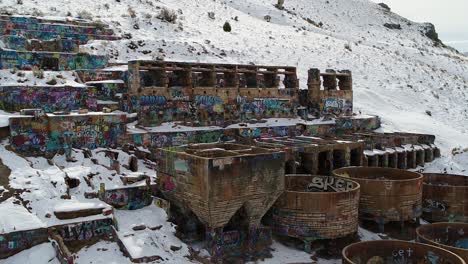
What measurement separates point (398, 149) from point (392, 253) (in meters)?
15.4

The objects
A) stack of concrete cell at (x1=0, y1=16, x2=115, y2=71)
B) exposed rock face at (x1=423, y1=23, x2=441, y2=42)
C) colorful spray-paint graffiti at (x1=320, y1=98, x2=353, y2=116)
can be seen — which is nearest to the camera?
stack of concrete cell at (x1=0, y1=16, x2=115, y2=71)

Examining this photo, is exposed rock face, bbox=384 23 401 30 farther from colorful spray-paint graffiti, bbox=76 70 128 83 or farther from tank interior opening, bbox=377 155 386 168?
colorful spray-paint graffiti, bbox=76 70 128 83

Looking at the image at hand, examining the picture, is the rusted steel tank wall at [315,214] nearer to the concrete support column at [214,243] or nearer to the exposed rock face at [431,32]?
the concrete support column at [214,243]

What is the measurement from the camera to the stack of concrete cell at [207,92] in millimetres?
27047

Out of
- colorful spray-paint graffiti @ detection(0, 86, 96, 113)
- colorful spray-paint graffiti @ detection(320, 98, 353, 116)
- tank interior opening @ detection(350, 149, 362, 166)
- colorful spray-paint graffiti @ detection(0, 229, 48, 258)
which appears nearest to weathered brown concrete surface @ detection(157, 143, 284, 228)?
colorful spray-paint graffiti @ detection(0, 229, 48, 258)

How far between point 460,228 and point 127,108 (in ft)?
60.2

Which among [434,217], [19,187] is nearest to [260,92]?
[434,217]

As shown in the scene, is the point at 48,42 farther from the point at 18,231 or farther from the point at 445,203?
the point at 445,203

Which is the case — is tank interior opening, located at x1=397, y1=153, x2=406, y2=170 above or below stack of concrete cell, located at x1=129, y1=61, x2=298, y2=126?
below

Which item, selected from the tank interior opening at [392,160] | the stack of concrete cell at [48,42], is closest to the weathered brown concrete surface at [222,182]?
the stack of concrete cell at [48,42]

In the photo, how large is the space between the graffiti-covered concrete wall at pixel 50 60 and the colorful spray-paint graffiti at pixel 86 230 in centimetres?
1402

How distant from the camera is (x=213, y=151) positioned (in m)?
21.5

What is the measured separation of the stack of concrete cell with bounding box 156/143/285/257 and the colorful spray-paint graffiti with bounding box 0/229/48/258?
5585 mm

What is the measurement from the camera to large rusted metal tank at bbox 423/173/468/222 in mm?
25375
